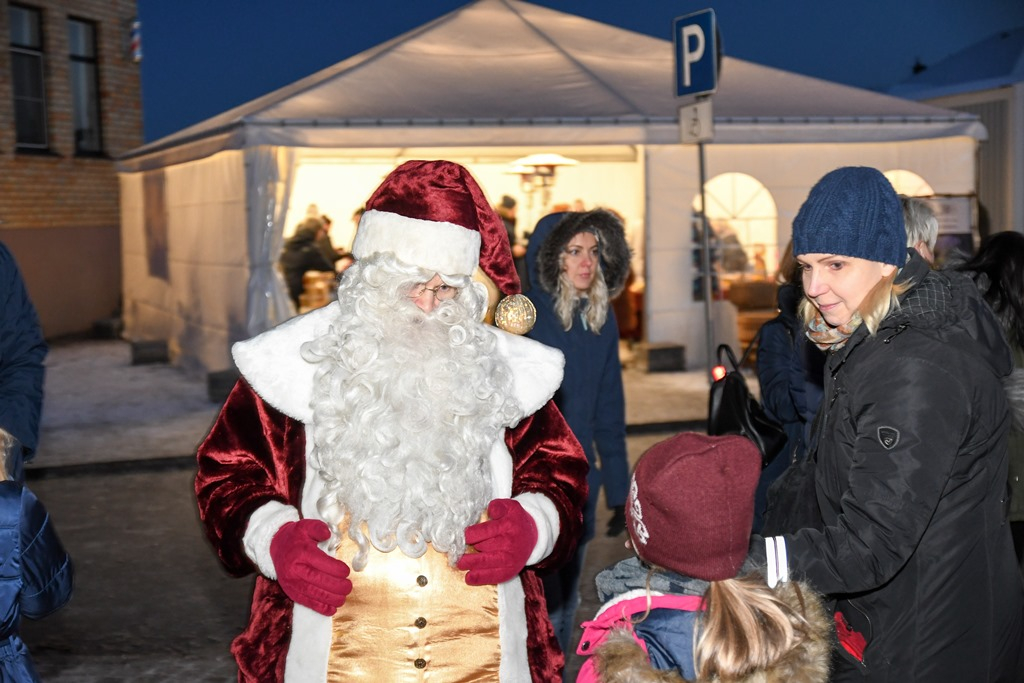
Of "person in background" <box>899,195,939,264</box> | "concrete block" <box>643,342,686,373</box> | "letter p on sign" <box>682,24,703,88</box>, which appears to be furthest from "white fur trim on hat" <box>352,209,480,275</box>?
"concrete block" <box>643,342,686,373</box>

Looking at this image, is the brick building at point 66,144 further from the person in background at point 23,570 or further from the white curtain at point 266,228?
the person in background at point 23,570

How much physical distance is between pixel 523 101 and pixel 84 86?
10.5 metres


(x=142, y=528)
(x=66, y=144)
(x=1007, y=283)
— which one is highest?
(x=66, y=144)

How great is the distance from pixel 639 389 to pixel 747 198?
2664 millimetres

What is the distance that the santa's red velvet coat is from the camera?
2.44 meters

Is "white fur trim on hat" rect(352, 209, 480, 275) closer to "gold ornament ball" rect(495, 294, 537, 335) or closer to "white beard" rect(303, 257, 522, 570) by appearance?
"white beard" rect(303, 257, 522, 570)

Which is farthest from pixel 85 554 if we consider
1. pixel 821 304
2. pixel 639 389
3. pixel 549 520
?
pixel 639 389

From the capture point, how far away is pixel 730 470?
2.00 meters

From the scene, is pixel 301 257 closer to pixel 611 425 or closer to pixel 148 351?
pixel 148 351

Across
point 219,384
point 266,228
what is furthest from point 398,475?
point 219,384

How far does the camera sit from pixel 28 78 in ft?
58.0

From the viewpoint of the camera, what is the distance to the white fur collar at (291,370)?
2.43 metres

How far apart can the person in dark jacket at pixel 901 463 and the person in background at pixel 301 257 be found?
941 cm

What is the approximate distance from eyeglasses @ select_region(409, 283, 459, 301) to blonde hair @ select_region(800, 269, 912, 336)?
904 mm
